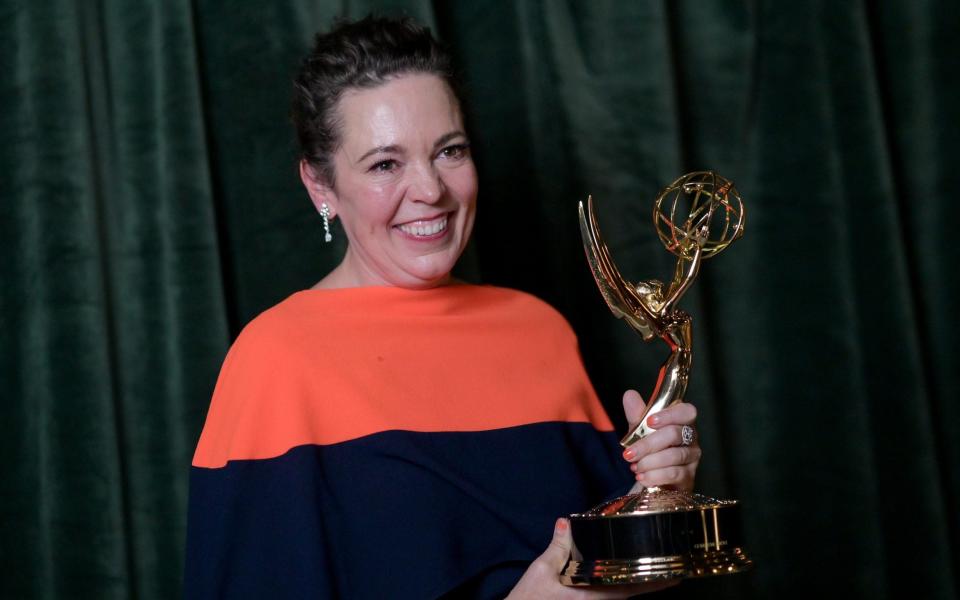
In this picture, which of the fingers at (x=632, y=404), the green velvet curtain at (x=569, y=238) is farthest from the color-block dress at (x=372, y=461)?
the green velvet curtain at (x=569, y=238)

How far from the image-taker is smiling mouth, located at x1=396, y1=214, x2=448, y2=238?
1663 mm

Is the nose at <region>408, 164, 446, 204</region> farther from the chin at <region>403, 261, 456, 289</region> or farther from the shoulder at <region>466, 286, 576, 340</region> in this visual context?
the shoulder at <region>466, 286, 576, 340</region>

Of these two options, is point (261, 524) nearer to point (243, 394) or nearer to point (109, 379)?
point (243, 394)

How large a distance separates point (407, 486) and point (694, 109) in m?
1.15

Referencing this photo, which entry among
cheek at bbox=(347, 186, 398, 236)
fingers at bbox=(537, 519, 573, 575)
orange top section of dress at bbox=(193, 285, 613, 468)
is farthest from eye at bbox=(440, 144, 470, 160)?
fingers at bbox=(537, 519, 573, 575)

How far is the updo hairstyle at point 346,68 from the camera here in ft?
5.39

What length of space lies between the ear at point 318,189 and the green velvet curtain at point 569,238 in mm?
323

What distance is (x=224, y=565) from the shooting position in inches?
58.6

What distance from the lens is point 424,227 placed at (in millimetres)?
1665

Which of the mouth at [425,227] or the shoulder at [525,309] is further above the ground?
the mouth at [425,227]

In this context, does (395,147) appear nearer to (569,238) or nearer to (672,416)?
(672,416)

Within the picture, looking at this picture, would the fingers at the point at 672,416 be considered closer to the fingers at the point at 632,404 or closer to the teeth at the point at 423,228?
the fingers at the point at 632,404

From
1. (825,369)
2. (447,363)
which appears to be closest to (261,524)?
(447,363)

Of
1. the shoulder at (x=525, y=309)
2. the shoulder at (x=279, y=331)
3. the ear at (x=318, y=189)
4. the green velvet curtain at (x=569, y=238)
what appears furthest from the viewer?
the green velvet curtain at (x=569, y=238)
